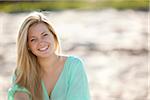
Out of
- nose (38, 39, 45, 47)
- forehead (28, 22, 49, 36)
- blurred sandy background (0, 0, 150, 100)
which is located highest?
forehead (28, 22, 49, 36)

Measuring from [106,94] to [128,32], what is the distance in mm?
2628

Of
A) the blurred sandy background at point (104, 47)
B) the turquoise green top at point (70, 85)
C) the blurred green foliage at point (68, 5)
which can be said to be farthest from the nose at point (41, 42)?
the blurred green foliage at point (68, 5)

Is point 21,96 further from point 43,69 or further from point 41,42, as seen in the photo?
point 41,42

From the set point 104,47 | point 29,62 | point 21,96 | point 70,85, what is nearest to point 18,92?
point 21,96

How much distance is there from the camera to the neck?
11.8 ft

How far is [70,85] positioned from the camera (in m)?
3.62

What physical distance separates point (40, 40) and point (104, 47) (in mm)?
4062

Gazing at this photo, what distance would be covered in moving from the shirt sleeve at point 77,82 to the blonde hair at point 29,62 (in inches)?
6.6

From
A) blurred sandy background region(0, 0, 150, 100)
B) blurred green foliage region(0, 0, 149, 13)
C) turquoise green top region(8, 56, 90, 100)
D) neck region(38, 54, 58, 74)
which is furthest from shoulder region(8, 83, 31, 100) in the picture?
blurred green foliage region(0, 0, 149, 13)

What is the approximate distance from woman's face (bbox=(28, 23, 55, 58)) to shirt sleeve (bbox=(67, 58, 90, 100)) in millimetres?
233

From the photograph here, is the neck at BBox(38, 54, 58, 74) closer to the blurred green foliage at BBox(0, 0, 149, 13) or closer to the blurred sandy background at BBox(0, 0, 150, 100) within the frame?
the blurred sandy background at BBox(0, 0, 150, 100)

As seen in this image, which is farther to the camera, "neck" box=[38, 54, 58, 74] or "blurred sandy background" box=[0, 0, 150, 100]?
"blurred sandy background" box=[0, 0, 150, 100]

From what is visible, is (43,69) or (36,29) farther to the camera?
(43,69)

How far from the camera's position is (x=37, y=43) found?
3.48 metres
